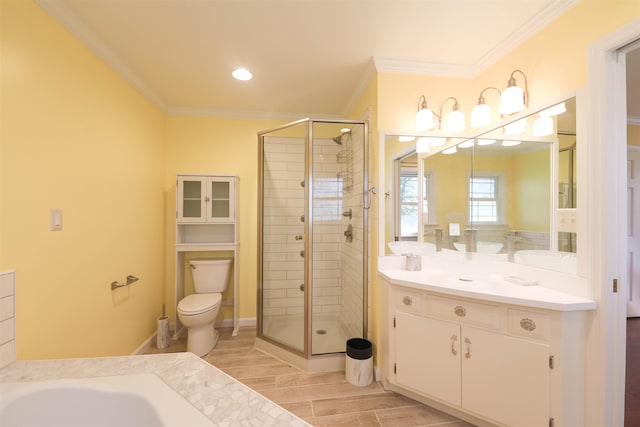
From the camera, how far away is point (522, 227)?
1689 millimetres

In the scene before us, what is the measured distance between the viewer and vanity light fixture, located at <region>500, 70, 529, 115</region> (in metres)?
1.63

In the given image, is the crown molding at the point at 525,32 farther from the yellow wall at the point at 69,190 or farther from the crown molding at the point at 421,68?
the yellow wall at the point at 69,190

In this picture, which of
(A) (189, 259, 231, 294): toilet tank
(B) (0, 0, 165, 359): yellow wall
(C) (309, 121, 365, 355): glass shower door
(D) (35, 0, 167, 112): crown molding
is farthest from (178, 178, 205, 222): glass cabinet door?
(C) (309, 121, 365, 355): glass shower door

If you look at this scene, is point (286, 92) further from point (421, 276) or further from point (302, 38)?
point (421, 276)

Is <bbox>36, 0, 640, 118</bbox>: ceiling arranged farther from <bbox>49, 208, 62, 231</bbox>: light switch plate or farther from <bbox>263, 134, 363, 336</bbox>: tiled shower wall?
<bbox>49, 208, 62, 231</bbox>: light switch plate

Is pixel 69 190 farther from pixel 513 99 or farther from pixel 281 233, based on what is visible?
pixel 513 99

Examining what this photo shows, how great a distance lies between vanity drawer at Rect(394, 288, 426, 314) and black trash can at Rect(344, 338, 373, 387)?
517 millimetres

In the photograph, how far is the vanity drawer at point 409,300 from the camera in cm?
165

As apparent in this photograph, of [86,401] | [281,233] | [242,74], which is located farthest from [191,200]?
[86,401]

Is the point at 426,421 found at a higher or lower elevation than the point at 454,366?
lower

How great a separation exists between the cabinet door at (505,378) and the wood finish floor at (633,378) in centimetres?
77

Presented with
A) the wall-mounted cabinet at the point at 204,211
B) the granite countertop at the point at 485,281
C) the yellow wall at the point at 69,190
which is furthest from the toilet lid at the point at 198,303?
the granite countertop at the point at 485,281

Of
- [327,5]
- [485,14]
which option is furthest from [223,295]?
[485,14]

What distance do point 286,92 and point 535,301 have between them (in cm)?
248
